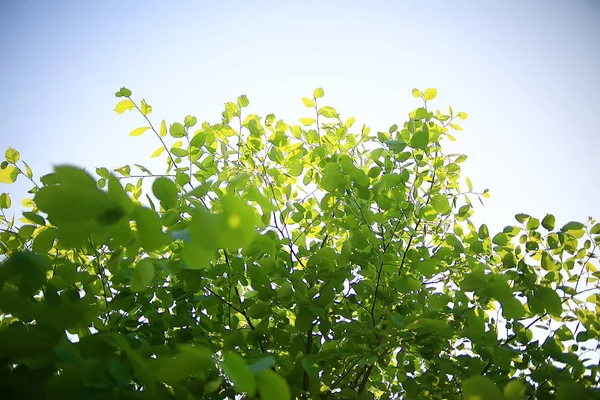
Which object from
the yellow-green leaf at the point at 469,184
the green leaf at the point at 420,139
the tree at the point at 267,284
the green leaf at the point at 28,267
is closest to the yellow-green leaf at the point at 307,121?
the tree at the point at 267,284

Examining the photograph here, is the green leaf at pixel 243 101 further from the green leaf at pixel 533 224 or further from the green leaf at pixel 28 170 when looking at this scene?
the green leaf at pixel 533 224

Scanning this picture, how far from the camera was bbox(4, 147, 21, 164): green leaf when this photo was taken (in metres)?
2.04

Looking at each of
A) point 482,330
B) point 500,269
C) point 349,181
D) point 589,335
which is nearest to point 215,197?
point 349,181

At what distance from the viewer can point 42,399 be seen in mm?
841

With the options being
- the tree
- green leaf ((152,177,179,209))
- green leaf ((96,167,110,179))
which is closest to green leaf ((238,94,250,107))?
the tree

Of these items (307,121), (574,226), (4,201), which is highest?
(307,121)

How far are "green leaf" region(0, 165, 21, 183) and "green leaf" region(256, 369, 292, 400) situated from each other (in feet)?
6.58

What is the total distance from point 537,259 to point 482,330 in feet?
3.52

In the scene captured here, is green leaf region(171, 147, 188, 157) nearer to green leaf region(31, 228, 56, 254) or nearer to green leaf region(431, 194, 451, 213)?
green leaf region(31, 228, 56, 254)

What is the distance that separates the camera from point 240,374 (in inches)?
26.3

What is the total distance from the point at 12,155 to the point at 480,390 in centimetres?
238

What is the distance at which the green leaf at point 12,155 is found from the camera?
2035mm

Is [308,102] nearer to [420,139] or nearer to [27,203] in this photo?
[420,139]

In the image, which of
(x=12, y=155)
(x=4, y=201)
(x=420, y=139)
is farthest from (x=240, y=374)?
(x=4, y=201)
